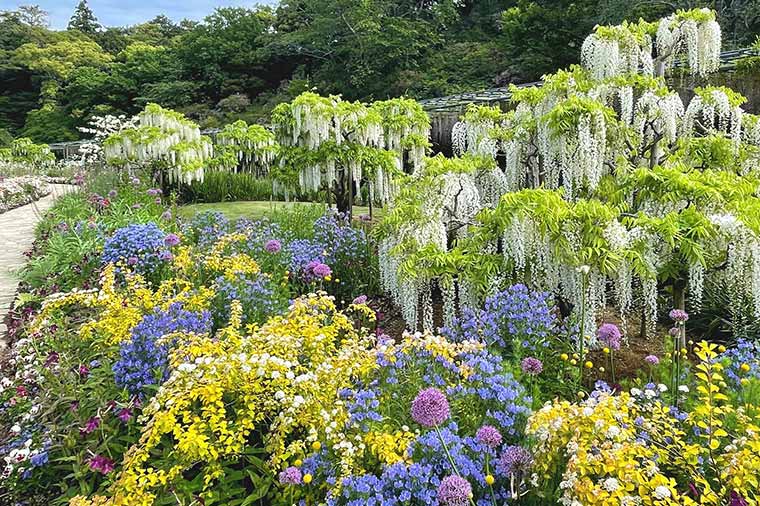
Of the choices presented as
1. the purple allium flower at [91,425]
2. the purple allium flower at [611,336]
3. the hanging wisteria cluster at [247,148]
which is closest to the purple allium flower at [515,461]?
the purple allium flower at [611,336]

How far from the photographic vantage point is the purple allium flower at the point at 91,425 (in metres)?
2.53

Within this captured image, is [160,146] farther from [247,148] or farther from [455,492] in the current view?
[455,492]

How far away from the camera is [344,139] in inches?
293

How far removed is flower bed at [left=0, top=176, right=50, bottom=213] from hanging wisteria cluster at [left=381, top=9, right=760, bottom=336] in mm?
12398

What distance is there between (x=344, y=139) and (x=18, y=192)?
11307 mm

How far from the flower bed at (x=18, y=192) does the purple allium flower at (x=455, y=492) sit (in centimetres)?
1424

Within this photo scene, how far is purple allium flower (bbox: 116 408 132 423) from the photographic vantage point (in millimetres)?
2536

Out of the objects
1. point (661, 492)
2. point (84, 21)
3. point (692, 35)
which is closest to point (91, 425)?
point (661, 492)

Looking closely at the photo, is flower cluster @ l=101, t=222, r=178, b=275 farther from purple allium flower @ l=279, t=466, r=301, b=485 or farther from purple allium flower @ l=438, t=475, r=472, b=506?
purple allium flower @ l=438, t=475, r=472, b=506

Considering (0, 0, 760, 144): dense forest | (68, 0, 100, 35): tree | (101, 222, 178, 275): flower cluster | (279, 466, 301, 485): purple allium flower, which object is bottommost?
(279, 466, 301, 485): purple allium flower

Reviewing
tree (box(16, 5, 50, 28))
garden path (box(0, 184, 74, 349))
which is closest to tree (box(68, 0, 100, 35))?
tree (box(16, 5, 50, 28))

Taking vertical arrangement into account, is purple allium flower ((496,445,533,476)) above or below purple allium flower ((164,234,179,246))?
below

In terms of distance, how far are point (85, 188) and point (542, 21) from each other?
14920 mm

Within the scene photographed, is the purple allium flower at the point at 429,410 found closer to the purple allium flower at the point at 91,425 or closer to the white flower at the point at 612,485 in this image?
the white flower at the point at 612,485
